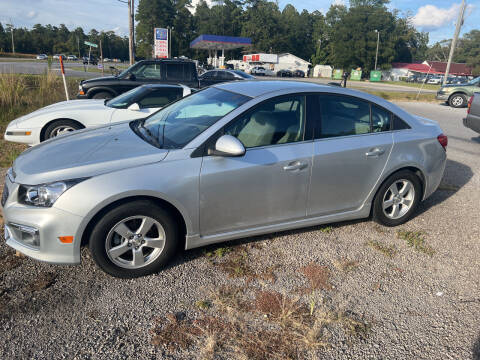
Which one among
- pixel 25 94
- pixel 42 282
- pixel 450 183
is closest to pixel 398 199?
pixel 450 183

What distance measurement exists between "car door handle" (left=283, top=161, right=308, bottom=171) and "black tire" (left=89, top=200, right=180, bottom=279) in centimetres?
115

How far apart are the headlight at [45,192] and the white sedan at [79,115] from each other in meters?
3.63

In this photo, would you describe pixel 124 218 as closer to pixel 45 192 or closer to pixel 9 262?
pixel 45 192

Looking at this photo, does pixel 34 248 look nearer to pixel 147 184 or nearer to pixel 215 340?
pixel 147 184

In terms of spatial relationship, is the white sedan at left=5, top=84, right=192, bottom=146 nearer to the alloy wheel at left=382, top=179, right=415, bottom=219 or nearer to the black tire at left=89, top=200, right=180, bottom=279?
the black tire at left=89, top=200, right=180, bottom=279

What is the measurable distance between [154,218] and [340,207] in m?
1.97

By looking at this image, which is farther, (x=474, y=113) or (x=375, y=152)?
(x=474, y=113)

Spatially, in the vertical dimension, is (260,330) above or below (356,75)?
below

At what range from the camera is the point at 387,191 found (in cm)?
404

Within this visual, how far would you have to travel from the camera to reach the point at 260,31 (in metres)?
94.4

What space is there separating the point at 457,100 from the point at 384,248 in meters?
17.7

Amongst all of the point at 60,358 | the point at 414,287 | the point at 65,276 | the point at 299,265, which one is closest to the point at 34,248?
the point at 65,276

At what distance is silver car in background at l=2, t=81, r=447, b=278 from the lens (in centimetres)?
279

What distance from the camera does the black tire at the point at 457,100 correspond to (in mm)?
17758
